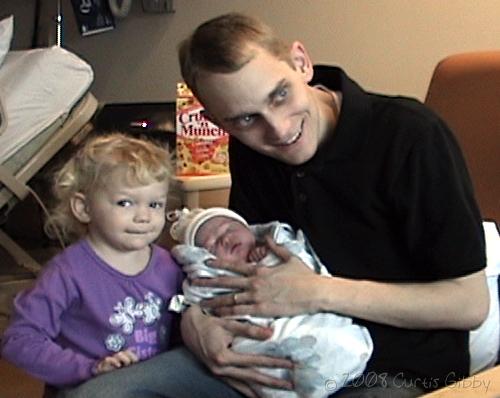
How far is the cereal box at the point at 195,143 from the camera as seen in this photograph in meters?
2.11

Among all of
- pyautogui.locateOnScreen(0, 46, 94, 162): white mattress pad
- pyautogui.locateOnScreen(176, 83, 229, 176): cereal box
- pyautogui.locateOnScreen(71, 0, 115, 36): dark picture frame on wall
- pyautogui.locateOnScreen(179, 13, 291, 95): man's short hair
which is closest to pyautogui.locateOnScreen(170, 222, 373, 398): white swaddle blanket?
pyautogui.locateOnScreen(179, 13, 291, 95): man's short hair

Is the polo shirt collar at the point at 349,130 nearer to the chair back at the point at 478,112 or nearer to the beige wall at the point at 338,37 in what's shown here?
the chair back at the point at 478,112

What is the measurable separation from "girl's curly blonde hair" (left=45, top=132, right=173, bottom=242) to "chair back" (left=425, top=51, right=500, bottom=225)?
0.56 m

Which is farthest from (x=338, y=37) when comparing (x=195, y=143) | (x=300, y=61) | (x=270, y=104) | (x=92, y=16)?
(x=270, y=104)

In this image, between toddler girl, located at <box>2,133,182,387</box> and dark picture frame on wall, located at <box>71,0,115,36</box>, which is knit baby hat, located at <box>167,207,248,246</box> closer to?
toddler girl, located at <box>2,133,182,387</box>

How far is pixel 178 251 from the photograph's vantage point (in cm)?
148

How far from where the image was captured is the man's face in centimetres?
130

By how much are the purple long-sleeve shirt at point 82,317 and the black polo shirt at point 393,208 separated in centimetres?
27

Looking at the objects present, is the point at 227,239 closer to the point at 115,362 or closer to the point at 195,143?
the point at 115,362

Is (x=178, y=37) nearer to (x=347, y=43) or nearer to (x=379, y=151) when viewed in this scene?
(x=347, y=43)

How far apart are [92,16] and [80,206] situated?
A: 6.89ft

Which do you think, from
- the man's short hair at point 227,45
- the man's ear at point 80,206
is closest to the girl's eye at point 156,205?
the man's ear at point 80,206

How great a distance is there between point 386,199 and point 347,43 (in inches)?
58.1

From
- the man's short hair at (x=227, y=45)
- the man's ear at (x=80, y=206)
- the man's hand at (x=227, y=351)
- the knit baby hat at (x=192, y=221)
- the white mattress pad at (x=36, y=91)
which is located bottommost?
the white mattress pad at (x=36, y=91)
